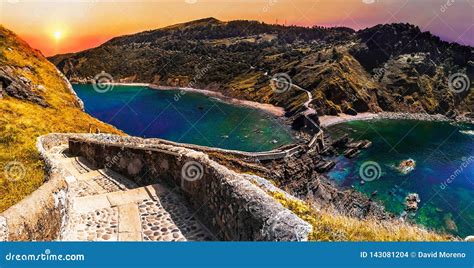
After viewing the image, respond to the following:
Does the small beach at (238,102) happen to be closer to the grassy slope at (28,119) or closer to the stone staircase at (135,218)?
the grassy slope at (28,119)

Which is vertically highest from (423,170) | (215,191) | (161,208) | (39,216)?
(215,191)

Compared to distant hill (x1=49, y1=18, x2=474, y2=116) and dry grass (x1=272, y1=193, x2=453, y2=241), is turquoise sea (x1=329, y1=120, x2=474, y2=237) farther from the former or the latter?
dry grass (x1=272, y1=193, x2=453, y2=241)

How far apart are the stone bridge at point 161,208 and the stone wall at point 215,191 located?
0.02 metres

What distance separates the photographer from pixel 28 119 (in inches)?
1363

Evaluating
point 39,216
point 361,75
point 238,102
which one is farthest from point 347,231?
point 361,75

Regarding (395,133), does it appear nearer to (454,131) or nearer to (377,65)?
(454,131)

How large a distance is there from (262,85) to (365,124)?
4714 centimetres

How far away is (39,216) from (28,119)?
93.7 ft

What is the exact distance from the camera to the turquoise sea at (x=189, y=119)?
102 meters

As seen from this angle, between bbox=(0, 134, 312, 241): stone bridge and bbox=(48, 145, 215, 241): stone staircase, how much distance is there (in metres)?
0.03

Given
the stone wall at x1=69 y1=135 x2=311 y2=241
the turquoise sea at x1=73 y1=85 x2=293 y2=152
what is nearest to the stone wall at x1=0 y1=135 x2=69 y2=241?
the stone wall at x1=69 y1=135 x2=311 y2=241

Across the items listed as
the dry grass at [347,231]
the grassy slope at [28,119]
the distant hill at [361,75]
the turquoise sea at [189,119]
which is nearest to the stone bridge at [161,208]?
the dry grass at [347,231]

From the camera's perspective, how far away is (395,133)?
124 meters

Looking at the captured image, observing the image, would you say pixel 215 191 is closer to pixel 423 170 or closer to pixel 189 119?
pixel 423 170
